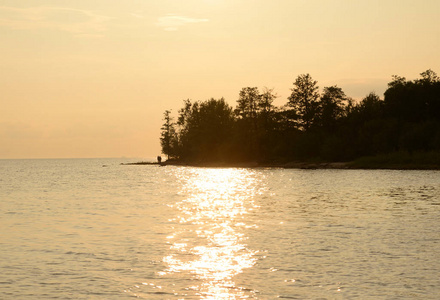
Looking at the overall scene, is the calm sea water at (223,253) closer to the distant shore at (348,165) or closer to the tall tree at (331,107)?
the distant shore at (348,165)

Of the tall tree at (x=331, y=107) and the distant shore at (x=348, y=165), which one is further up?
the tall tree at (x=331, y=107)

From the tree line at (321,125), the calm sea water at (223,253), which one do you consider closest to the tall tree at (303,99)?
the tree line at (321,125)

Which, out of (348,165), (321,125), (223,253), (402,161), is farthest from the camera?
(321,125)

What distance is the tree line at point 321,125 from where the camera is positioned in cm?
13244

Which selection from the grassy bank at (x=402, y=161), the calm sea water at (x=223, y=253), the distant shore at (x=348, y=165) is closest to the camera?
the calm sea water at (x=223, y=253)

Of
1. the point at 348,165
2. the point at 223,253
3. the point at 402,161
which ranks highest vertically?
the point at 402,161

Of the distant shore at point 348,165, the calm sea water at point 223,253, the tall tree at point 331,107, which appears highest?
the tall tree at point 331,107

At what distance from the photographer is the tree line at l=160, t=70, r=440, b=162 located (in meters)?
132

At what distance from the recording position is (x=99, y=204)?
5034 centimetres

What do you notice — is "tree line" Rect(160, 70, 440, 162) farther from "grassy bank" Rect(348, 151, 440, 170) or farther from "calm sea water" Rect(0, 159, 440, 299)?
"calm sea water" Rect(0, 159, 440, 299)

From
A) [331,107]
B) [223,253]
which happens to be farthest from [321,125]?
[223,253]

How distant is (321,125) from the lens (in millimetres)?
166625

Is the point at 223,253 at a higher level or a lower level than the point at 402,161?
lower

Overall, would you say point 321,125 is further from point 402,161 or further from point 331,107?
point 402,161
